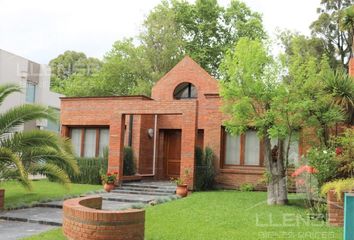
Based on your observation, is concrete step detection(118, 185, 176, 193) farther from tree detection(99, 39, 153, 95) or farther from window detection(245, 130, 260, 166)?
tree detection(99, 39, 153, 95)

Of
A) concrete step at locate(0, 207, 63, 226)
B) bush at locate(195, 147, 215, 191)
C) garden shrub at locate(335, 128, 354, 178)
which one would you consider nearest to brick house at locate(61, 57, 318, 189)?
bush at locate(195, 147, 215, 191)

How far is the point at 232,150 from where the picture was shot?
Result: 58.7ft

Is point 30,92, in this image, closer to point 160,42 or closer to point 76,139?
point 160,42

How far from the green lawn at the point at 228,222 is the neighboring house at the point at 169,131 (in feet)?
10.8

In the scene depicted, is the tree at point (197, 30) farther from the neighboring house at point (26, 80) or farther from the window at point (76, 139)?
the window at point (76, 139)

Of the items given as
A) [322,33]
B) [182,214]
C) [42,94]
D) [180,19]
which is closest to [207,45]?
[180,19]

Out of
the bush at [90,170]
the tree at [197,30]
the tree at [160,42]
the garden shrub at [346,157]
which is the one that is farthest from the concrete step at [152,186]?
the tree at [197,30]

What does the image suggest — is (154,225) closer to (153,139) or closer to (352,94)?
(352,94)

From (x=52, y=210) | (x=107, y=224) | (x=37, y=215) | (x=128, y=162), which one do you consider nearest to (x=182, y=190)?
(x=128, y=162)

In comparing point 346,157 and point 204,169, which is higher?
point 346,157

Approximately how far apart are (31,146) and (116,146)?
211 inches

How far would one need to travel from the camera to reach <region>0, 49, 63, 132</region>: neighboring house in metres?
28.7

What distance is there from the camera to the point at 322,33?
106 ft

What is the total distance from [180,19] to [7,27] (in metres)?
18.8
